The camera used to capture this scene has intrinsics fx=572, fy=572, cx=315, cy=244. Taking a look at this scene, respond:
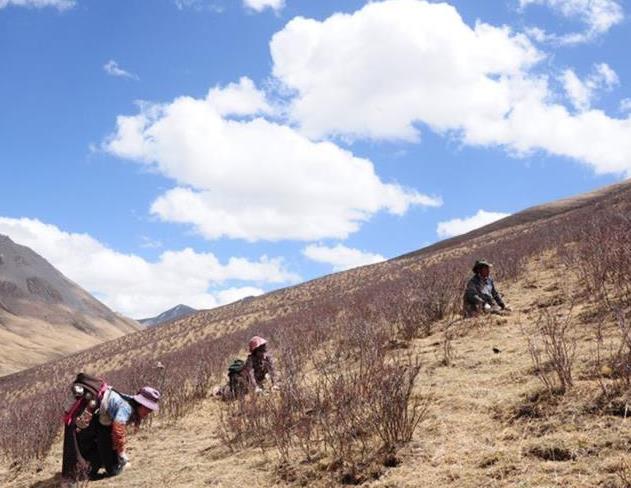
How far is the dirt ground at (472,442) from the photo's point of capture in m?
3.40

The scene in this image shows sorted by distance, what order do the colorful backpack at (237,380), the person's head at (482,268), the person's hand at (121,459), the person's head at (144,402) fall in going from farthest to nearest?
the person's head at (482,268) < the colorful backpack at (237,380) < the person's head at (144,402) < the person's hand at (121,459)

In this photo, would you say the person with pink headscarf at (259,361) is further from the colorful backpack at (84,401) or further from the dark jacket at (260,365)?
the colorful backpack at (84,401)

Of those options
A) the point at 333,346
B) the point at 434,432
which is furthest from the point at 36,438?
the point at 434,432

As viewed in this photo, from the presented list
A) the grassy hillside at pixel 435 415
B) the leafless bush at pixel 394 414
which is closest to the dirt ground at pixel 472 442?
the grassy hillside at pixel 435 415

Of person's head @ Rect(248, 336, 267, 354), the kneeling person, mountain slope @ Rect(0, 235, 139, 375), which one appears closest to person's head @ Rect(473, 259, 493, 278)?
the kneeling person

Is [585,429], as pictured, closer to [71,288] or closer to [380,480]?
[380,480]

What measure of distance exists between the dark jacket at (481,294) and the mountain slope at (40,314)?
6862cm

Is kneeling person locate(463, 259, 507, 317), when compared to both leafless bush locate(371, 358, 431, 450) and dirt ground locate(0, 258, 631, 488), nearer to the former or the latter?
dirt ground locate(0, 258, 631, 488)

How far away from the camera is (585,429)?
12.2 ft

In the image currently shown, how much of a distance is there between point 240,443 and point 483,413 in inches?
89.7

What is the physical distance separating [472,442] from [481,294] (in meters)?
4.98

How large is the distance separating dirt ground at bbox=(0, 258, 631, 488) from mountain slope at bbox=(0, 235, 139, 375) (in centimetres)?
6873

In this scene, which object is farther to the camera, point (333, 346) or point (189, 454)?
point (333, 346)

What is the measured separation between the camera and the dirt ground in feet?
11.2
